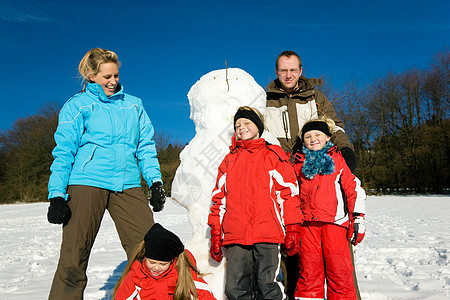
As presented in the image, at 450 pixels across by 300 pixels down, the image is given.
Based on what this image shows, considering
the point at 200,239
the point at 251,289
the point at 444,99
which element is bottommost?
the point at 251,289

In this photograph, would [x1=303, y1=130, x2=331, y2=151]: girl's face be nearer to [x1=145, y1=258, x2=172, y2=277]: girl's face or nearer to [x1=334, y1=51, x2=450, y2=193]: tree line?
[x1=145, y1=258, x2=172, y2=277]: girl's face

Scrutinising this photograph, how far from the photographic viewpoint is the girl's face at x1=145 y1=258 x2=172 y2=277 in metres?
2.02

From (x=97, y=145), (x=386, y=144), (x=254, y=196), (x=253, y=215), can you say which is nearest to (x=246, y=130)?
(x=254, y=196)

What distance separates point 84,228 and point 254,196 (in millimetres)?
1095

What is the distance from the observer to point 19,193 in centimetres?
2553

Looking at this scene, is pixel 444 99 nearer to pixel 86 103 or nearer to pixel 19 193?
pixel 86 103

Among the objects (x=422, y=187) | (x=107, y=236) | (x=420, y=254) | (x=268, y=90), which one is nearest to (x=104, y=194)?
(x=268, y=90)

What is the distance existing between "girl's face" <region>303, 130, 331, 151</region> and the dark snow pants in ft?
2.78

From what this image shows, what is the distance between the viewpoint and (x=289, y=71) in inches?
111

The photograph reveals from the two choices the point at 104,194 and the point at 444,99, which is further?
the point at 444,99

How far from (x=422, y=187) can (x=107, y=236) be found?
23.3 metres

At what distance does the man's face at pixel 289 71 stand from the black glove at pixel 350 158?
0.69 meters

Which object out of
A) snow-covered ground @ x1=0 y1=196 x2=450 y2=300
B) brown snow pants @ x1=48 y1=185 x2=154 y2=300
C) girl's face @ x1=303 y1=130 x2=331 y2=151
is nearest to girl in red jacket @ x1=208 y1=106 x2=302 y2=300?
girl's face @ x1=303 y1=130 x2=331 y2=151

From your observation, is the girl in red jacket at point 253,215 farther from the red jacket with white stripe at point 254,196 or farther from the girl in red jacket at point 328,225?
the girl in red jacket at point 328,225
